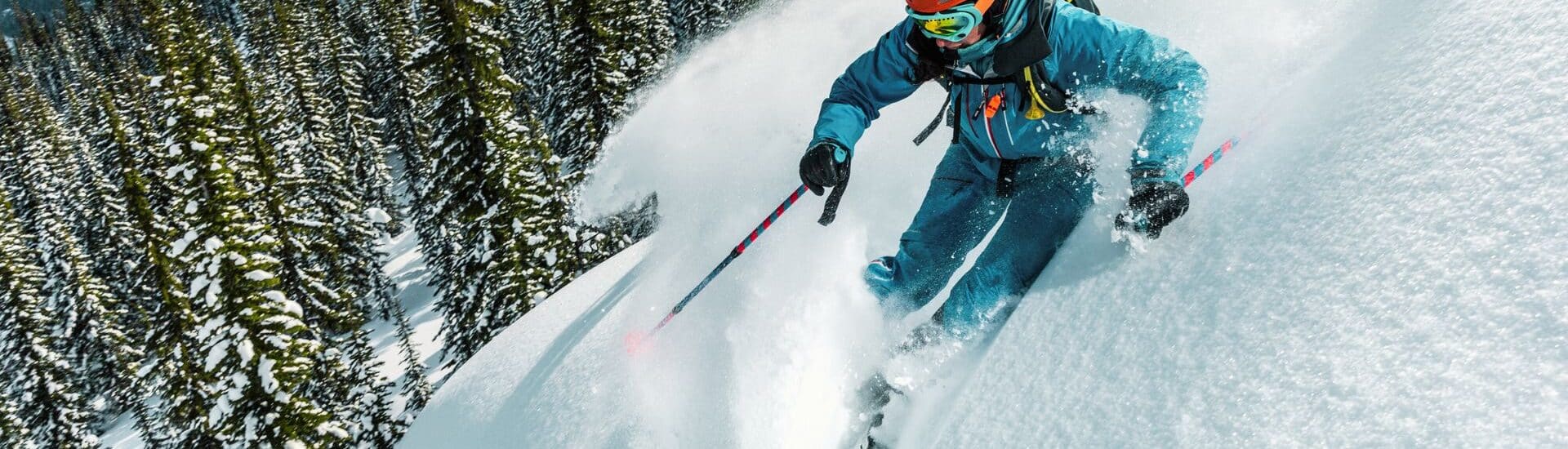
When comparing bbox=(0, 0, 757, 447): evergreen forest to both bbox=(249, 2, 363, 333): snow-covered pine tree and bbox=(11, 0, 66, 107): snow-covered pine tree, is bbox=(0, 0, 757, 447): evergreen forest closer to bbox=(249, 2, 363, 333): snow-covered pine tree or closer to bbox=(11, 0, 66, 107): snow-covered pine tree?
bbox=(249, 2, 363, 333): snow-covered pine tree

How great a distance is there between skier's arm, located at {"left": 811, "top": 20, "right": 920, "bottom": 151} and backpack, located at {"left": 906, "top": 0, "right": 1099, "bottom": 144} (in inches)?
4.6

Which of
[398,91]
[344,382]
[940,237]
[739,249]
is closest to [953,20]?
[940,237]

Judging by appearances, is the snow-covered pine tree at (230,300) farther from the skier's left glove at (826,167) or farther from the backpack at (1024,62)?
the backpack at (1024,62)

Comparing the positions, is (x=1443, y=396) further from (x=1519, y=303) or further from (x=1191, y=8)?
(x=1191, y=8)

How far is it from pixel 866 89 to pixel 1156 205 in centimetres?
175

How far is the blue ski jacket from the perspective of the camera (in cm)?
373

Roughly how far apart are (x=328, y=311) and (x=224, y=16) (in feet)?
351

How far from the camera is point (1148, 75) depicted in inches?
152

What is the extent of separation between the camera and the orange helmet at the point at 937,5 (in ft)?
12.8

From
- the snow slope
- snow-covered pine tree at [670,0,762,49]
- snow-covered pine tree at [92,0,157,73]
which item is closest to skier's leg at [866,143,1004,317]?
the snow slope

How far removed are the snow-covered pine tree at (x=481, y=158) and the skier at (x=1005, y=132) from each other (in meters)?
16.7

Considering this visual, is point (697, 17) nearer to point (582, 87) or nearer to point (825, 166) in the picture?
point (582, 87)

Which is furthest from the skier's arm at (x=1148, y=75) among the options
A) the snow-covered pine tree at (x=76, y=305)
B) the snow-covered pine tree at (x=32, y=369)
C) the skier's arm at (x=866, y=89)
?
the snow-covered pine tree at (x=76, y=305)

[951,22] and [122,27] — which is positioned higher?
[122,27]
